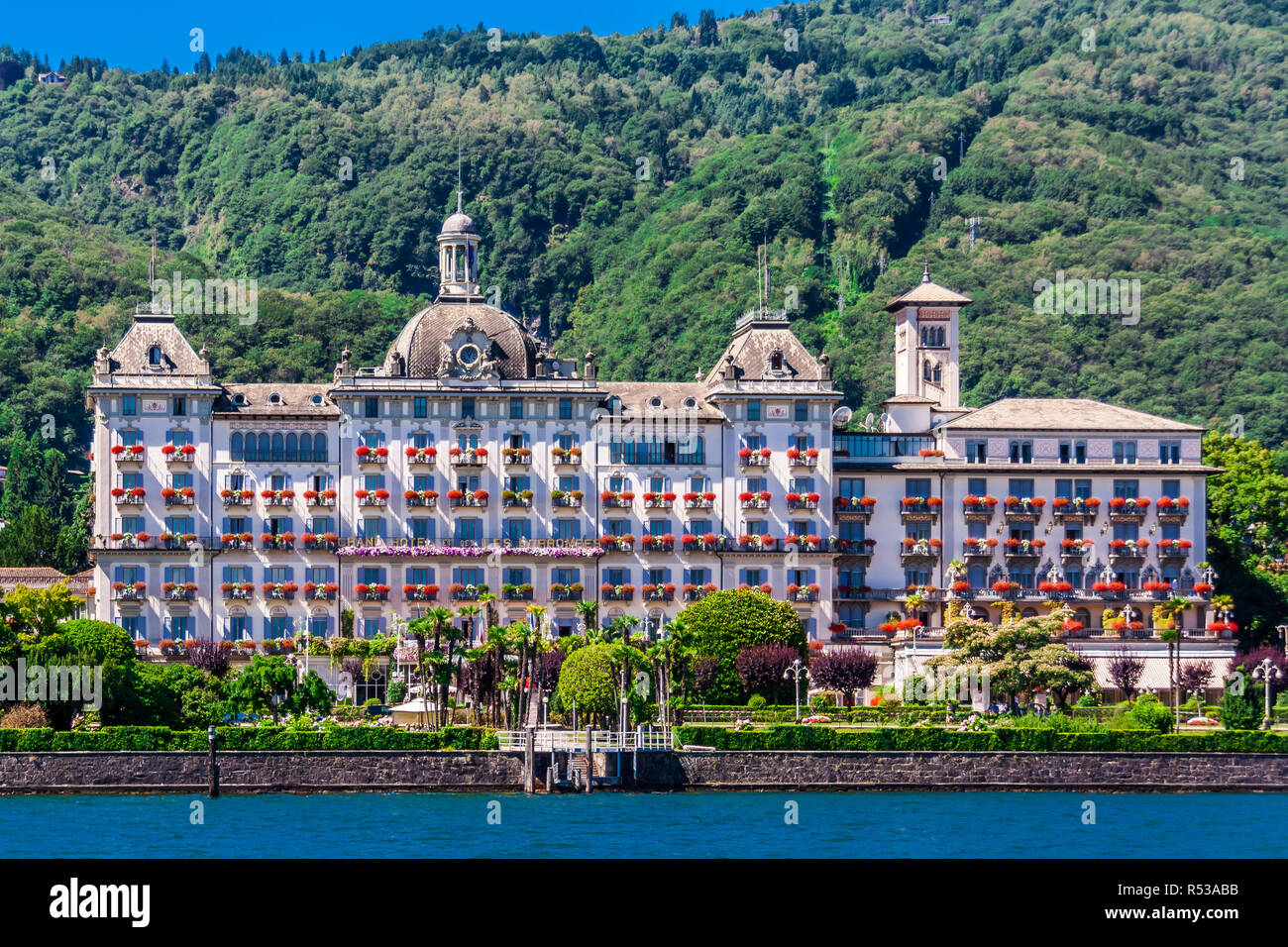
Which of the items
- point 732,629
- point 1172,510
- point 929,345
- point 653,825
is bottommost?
point 653,825

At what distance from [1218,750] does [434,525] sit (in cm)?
4492

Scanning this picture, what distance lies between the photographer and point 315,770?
255 feet

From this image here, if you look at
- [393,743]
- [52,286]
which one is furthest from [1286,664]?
[52,286]

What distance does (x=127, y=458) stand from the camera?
108m

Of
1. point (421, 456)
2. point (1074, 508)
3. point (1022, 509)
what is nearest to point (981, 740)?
point (1022, 509)

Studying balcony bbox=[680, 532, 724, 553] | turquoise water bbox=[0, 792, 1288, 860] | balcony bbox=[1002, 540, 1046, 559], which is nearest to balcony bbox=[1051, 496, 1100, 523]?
balcony bbox=[1002, 540, 1046, 559]

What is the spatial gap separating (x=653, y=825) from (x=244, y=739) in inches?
743

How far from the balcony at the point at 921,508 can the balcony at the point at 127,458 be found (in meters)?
40.7

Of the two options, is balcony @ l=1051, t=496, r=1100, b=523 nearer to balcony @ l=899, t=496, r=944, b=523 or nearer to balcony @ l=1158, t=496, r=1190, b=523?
balcony @ l=1158, t=496, r=1190, b=523

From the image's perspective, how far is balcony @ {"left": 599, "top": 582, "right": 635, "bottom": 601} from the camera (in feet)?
359

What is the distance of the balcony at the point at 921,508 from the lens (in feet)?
368

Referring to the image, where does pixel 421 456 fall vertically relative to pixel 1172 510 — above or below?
above

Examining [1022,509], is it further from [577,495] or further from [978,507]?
[577,495]
